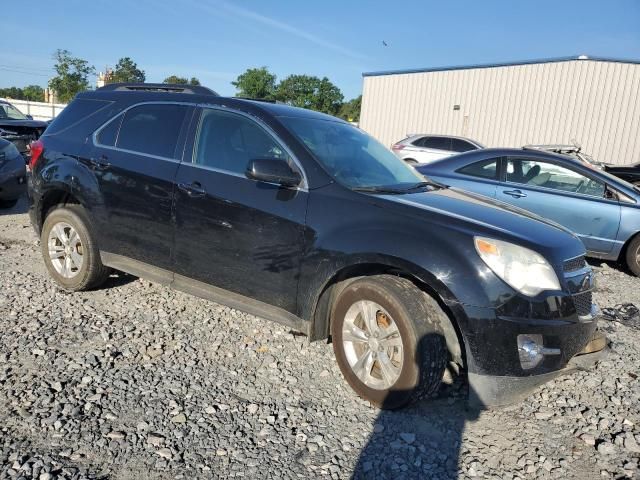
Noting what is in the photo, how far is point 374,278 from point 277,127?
131 cm

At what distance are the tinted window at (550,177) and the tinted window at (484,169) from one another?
180mm

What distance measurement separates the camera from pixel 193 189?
12.4 ft

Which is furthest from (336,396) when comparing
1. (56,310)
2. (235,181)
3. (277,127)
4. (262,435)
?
(56,310)

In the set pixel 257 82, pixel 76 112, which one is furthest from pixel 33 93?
pixel 76 112

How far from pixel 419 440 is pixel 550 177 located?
5135mm

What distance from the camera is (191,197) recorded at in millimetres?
3797

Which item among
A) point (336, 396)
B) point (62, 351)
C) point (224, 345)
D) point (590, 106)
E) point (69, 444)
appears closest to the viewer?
point (69, 444)

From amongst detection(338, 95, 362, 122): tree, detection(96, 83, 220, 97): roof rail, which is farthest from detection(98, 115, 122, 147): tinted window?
detection(338, 95, 362, 122): tree

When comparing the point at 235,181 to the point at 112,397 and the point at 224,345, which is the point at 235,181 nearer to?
Answer: the point at 224,345

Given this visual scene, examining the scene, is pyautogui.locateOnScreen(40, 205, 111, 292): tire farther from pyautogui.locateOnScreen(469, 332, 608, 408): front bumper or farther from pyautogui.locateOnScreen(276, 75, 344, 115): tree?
pyautogui.locateOnScreen(276, 75, 344, 115): tree

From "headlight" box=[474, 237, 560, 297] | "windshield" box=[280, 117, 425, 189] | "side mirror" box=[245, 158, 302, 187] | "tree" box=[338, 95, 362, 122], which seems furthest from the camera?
"tree" box=[338, 95, 362, 122]

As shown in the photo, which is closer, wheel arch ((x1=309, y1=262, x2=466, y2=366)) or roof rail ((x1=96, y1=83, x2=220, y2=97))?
wheel arch ((x1=309, y1=262, x2=466, y2=366))

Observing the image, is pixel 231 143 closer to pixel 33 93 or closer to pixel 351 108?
pixel 351 108

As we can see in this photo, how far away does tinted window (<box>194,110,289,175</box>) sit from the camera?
146 inches
